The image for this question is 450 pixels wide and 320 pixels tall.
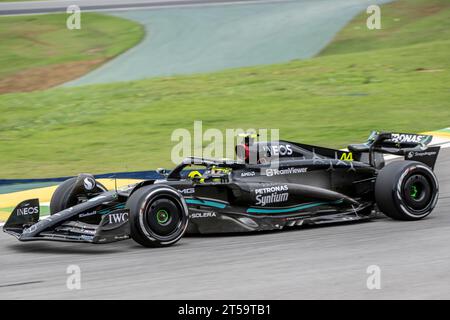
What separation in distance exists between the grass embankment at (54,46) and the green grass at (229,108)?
211 cm

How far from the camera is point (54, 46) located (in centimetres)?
2725

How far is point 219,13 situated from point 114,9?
4.02 metres

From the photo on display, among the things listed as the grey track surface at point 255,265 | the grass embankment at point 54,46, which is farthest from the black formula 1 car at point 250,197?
the grass embankment at point 54,46

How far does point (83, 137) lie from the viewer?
18188mm

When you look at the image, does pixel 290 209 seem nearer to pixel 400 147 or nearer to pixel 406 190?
pixel 406 190

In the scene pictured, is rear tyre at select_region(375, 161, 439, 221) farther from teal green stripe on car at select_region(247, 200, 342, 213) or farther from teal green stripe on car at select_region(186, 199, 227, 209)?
teal green stripe on car at select_region(186, 199, 227, 209)

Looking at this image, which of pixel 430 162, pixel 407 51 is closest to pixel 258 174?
pixel 430 162

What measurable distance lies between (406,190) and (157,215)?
2874 millimetres

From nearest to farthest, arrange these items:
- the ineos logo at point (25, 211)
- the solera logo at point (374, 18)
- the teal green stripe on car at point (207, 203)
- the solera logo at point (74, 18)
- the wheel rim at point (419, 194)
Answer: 1. the teal green stripe on car at point (207, 203)
2. the ineos logo at point (25, 211)
3. the wheel rim at point (419, 194)
4. the solera logo at point (374, 18)
5. the solera logo at point (74, 18)

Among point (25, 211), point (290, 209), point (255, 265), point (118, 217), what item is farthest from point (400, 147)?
point (25, 211)

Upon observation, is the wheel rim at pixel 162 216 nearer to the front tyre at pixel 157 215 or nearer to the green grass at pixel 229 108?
the front tyre at pixel 157 215

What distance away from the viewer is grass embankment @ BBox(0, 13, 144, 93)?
2459 cm

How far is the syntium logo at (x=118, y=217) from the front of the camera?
8688 mm

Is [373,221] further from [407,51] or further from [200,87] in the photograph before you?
[407,51]
